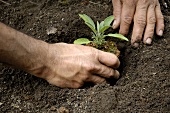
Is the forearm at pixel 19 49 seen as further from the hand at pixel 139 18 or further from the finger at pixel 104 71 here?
the hand at pixel 139 18

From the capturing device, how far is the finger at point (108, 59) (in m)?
1.95

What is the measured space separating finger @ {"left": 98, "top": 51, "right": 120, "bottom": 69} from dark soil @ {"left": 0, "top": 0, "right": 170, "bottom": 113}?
111 millimetres

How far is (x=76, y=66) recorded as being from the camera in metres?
1.93

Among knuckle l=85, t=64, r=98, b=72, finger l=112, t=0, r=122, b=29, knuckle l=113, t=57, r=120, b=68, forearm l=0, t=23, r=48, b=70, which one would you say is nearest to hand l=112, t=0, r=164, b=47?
finger l=112, t=0, r=122, b=29

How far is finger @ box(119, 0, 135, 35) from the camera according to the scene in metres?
2.28

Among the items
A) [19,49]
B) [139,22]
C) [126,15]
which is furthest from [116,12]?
[19,49]

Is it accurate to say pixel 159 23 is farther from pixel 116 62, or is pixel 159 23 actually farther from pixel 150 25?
pixel 116 62

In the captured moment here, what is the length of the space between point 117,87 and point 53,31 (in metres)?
0.65

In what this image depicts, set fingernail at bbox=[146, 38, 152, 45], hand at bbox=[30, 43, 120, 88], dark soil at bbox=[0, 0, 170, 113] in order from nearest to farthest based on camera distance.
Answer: dark soil at bbox=[0, 0, 170, 113] < hand at bbox=[30, 43, 120, 88] < fingernail at bbox=[146, 38, 152, 45]

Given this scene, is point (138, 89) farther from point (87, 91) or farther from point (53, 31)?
point (53, 31)

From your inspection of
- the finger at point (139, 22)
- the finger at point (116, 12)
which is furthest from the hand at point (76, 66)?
the finger at point (116, 12)

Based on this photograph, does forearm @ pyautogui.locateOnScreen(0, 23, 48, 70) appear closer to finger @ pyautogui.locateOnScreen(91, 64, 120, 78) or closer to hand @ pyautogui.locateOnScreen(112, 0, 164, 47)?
finger @ pyautogui.locateOnScreen(91, 64, 120, 78)

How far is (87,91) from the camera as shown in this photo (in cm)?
190

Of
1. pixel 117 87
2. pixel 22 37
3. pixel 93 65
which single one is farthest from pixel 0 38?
pixel 117 87
